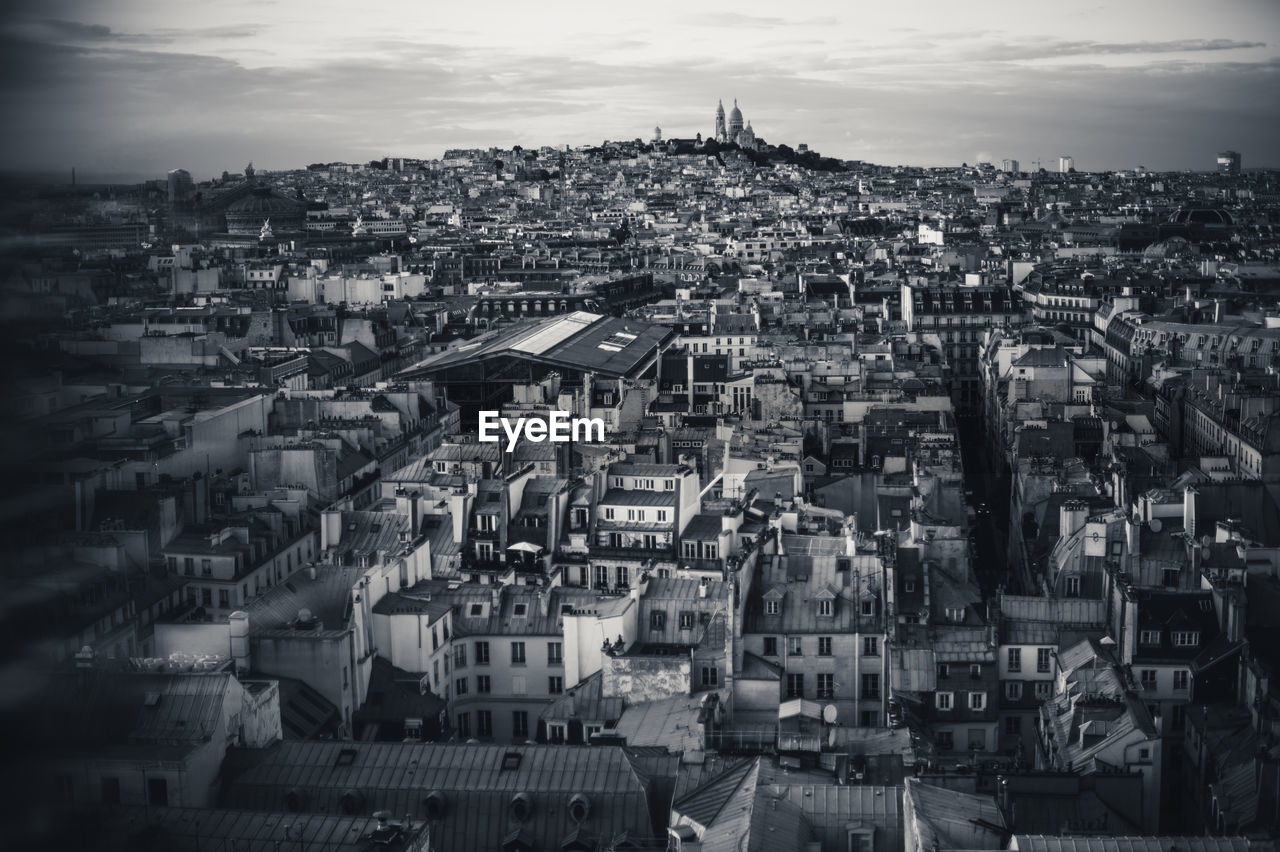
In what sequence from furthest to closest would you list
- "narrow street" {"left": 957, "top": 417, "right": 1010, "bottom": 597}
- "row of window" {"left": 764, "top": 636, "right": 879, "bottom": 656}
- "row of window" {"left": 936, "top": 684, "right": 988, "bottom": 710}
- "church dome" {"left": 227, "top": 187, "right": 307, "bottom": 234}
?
"church dome" {"left": 227, "top": 187, "right": 307, "bottom": 234}, "narrow street" {"left": 957, "top": 417, "right": 1010, "bottom": 597}, "row of window" {"left": 764, "top": 636, "right": 879, "bottom": 656}, "row of window" {"left": 936, "top": 684, "right": 988, "bottom": 710}

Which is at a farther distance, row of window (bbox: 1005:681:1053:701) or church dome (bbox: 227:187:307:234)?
church dome (bbox: 227:187:307:234)

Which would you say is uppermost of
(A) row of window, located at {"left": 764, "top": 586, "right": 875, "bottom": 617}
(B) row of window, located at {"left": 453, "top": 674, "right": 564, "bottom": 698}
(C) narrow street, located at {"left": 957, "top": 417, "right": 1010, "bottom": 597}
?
(A) row of window, located at {"left": 764, "top": 586, "right": 875, "bottom": 617}

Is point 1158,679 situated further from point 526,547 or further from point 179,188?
point 179,188

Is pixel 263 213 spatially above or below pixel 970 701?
above

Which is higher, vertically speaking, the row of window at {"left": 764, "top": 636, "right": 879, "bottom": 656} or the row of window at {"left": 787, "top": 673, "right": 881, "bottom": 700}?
the row of window at {"left": 764, "top": 636, "right": 879, "bottom": 656}

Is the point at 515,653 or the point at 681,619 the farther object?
the point at 681,619

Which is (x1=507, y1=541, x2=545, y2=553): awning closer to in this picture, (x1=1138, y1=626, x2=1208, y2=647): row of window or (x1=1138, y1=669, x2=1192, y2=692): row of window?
(x1=1138, y1=626, x2=1208, y2=647): row of window

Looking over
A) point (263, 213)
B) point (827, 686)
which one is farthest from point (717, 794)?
point (263, 213)

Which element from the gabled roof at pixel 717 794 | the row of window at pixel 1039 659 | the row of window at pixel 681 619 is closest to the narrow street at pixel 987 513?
the row of window at pixel 1039 659

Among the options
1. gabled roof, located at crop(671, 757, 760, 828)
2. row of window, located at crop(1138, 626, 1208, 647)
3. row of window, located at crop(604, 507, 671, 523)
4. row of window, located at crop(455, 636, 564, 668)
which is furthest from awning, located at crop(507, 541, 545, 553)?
gabled roof, located at crop(671, 757, 760, 828)

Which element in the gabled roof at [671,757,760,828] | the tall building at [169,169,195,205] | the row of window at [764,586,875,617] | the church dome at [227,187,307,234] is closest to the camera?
the gabled roof at [671,757,760,828]

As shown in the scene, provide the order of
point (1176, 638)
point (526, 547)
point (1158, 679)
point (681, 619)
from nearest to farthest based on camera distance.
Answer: point (1158, 679)
point (1176, 638)
point (681, 619)
point (526, 547)
